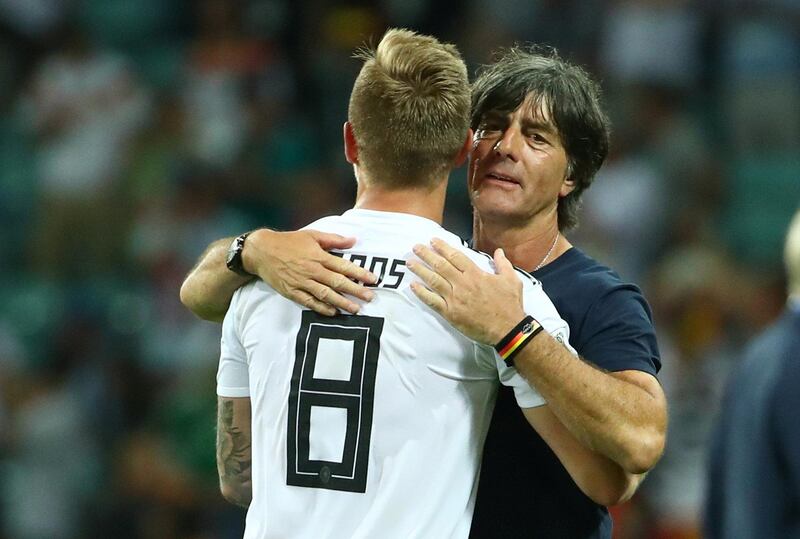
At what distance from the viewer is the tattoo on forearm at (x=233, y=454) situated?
3732mm

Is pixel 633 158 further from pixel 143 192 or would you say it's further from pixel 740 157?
pixel 143 192

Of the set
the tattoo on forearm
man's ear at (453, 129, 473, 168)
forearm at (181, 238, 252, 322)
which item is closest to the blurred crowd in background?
the tattoo on forearm

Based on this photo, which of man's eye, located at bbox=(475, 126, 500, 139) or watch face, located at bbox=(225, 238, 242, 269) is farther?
man's eye, located at bbox=(475, 126, 500, 139)

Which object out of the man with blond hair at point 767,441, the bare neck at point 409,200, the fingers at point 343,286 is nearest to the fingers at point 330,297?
the fingers at point 343,286

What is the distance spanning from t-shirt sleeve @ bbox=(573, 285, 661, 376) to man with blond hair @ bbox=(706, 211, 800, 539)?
356mm

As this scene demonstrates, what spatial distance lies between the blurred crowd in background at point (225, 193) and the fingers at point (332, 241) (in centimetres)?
447

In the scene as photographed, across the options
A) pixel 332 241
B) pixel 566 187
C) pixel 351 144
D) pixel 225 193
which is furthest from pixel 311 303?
pixel 225 193

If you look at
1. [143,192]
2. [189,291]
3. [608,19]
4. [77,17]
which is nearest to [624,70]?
[608,19]

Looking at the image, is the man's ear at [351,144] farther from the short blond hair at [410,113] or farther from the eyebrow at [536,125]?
the eyebrow at [536,125]

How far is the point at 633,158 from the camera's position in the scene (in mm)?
8828

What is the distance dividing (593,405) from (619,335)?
1.32 ft

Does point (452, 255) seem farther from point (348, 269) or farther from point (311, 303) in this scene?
point (311, 303)

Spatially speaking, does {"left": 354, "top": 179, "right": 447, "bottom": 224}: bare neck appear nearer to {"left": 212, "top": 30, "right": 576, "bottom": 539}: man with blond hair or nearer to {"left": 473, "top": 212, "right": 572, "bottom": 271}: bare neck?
{"left": 212, "top": 30, "right": 576, "bottom": 539}: man with blond hair

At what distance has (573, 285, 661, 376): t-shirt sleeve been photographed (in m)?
3.40
